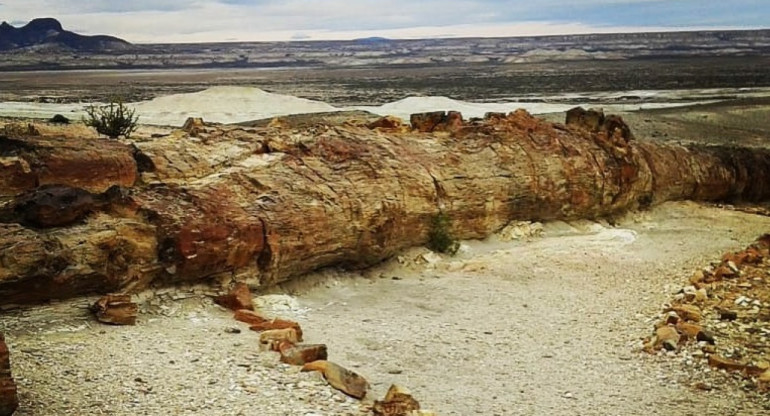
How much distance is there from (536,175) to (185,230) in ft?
22.3

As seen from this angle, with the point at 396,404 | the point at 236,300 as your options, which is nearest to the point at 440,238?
the point at 236,300

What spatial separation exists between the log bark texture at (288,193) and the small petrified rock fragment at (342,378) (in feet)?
8.54

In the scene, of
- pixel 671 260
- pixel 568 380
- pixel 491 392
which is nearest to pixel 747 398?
pixel 568 380

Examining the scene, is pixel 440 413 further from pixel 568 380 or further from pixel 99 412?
pixel 99 412

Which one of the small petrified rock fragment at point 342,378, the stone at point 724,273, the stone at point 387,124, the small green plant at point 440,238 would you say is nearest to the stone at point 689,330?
the stone at point 724,273

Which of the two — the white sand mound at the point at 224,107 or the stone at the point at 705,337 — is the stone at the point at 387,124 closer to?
the stone at the point at 705,337

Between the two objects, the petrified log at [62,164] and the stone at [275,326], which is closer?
the stone at [275,326]

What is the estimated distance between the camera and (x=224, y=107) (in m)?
37.8

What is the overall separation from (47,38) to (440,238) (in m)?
164

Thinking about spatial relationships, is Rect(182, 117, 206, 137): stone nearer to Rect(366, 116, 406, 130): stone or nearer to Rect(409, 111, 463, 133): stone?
Rect(366, 116, 406, 130): stone

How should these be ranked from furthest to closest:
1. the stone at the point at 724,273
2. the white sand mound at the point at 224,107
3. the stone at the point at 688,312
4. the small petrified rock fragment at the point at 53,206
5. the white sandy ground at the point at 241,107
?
the white sandy ground at the point at 241,107 → the white sand mound at the point at 224,107 → the stone at the point at 724,273 → the stone at the point at 688,312 → the small petrified rock fragment at the point at 53,206

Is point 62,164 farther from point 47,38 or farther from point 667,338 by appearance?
point 47,38

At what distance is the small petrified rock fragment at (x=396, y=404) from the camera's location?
6941 millimetres

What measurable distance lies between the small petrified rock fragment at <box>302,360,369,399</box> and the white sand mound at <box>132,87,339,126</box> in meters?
27.2
